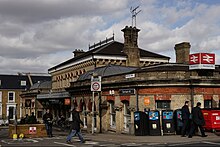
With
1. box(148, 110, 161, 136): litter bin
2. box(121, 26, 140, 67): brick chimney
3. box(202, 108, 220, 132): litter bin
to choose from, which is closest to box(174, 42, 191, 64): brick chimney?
box(121, 26, 140, 67): brick chimney

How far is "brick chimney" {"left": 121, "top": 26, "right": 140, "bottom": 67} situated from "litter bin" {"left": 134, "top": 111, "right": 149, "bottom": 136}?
21972 millimetres

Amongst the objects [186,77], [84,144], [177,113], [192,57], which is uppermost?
[192,57]

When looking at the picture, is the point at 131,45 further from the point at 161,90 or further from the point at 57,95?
the point at 161,90

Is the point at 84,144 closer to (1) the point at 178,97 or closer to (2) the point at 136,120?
(2) the point at 136,120

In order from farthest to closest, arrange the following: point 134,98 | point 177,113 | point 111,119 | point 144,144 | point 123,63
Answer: point 123,63, point 111,119, point 134,98, point 177,113, point 144,144

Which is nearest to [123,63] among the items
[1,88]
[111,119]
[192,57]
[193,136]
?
[111,119]

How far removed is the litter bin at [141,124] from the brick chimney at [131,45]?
72.1 ft

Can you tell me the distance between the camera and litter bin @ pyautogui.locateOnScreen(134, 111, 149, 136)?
19.7m

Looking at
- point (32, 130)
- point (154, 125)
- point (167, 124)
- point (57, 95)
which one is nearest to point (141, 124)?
point (154, 125)

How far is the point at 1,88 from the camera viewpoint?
7544 centimetres

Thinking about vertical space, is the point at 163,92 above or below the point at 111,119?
above

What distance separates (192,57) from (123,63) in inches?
781

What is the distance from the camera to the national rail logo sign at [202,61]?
20.9 m

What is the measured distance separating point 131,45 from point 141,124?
23995 millimetres
